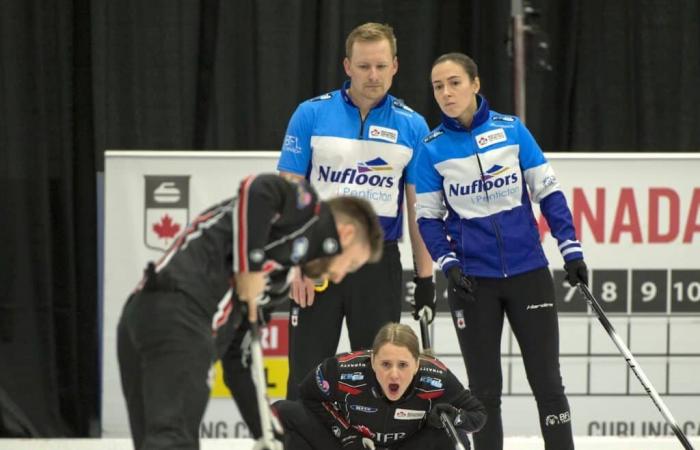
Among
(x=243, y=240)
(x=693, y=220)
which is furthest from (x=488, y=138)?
(x=693, y=220)

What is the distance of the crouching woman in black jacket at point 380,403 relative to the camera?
392cm

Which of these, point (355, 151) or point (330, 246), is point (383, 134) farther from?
point (330, 246)

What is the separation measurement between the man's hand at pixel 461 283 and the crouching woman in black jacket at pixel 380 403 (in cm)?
21

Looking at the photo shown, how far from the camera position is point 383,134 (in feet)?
13.0

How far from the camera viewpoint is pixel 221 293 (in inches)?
111

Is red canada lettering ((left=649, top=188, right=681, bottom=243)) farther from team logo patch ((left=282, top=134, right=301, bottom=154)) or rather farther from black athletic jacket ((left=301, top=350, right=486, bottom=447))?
team logo patch ((left=282, top=134, right=301, bottom=154))

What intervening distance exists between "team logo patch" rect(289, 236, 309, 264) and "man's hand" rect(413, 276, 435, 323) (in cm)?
132

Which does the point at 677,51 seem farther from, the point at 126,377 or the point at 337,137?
the point at 126,377

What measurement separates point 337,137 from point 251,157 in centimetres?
102

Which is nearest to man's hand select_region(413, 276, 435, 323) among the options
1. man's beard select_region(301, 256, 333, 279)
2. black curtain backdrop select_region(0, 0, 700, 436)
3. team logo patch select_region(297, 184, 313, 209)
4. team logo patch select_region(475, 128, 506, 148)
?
team logo patch select_region(475, 128, 506, 148)

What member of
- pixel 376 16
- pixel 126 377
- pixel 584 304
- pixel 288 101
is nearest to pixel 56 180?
pixel 288 101

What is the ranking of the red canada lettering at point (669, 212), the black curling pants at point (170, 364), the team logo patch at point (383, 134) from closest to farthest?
1. the black curling pants at point (170, 364)
2. the team logo patch at point (383, 134)
3. the red canada lettering at point (669, 212)

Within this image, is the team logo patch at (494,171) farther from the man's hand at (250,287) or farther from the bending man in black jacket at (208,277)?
the man's hand at (250,287)

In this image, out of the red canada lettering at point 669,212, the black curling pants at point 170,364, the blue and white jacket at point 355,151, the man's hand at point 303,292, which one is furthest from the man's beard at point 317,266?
the red canada lettering at point 669,212
